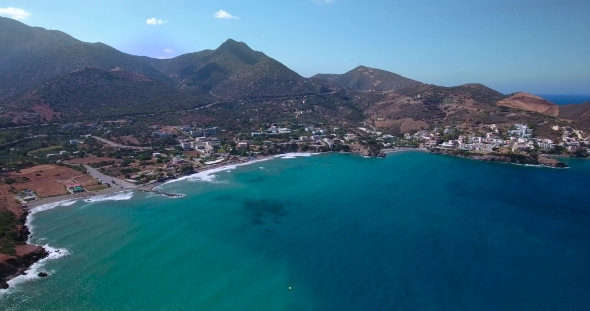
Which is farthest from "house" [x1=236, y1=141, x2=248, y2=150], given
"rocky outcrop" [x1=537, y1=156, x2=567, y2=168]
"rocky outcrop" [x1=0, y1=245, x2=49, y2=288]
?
"rocky outcrop" [x1=537, y1=156, x2=567, y2=168]

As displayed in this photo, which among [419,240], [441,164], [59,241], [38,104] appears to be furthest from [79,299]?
[38,104]

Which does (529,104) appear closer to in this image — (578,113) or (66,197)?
(578,113)

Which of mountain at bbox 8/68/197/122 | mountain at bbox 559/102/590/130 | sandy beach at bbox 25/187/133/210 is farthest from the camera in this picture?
mountain at bbox 8/68/197/122

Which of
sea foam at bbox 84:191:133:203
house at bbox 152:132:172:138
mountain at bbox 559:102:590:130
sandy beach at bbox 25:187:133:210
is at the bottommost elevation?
sea foam at bbox 84:191:133:203

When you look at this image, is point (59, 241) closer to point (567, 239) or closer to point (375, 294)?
point (375, 294)

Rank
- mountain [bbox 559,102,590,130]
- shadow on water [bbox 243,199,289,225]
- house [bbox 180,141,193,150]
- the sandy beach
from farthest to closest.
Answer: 1. mountain [bbox 559,102,590,130]
2. house [bbox 180,141,193,150]
3. the sandy beach
4. shadow on water [bbox 243,199,289,225]

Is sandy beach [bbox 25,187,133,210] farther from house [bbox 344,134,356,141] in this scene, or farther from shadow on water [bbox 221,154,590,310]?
house [bbox 344,134,356,141]

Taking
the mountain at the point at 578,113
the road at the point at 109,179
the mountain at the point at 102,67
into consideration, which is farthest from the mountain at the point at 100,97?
the mountain at the point at 578,113

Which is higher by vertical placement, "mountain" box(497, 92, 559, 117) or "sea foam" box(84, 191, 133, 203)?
"mountain" box(497, 92, 559, 117)
